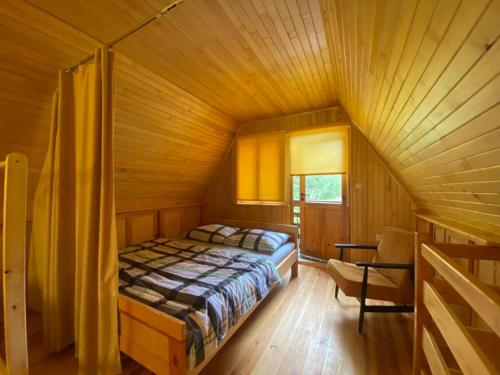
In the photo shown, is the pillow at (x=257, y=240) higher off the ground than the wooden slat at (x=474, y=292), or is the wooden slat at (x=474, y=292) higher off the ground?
the wooden slat at (x=474, y=292)

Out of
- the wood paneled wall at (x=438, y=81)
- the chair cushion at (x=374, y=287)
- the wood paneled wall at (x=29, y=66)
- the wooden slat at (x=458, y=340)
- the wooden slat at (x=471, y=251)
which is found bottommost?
the chair cushion at (x=374, y=287)

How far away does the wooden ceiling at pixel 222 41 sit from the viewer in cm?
131

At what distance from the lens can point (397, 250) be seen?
2.21 m

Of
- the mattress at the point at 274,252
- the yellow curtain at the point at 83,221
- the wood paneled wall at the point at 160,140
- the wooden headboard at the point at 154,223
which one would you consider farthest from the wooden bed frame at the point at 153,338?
the wooden headboard at the point at 154,223

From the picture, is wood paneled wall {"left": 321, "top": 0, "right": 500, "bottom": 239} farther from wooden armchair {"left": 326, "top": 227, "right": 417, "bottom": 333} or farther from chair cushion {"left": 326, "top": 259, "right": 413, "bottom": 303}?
chair cushion {"left": 326, "top": 259, "right": 413, "bottom": 303}

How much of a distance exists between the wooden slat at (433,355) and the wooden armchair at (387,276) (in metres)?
0.85

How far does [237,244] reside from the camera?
2865 millimetres

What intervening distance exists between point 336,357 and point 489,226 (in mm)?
1395

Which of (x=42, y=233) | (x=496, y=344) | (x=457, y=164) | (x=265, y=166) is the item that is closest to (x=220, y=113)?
(x=265, y=166)

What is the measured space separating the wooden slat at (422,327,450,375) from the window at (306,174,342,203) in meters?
2.19

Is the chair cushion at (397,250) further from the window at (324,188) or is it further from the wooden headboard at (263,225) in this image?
the wooden headboard at (263,225)

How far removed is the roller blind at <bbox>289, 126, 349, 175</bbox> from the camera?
2961 millimetres

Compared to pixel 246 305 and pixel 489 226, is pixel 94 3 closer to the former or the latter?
pixel 246 305

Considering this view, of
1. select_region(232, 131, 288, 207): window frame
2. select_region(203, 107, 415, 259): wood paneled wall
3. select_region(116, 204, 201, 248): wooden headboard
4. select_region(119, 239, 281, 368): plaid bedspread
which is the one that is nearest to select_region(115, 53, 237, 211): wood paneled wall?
select_region(116, 204, 201, 248): wooden headboard
